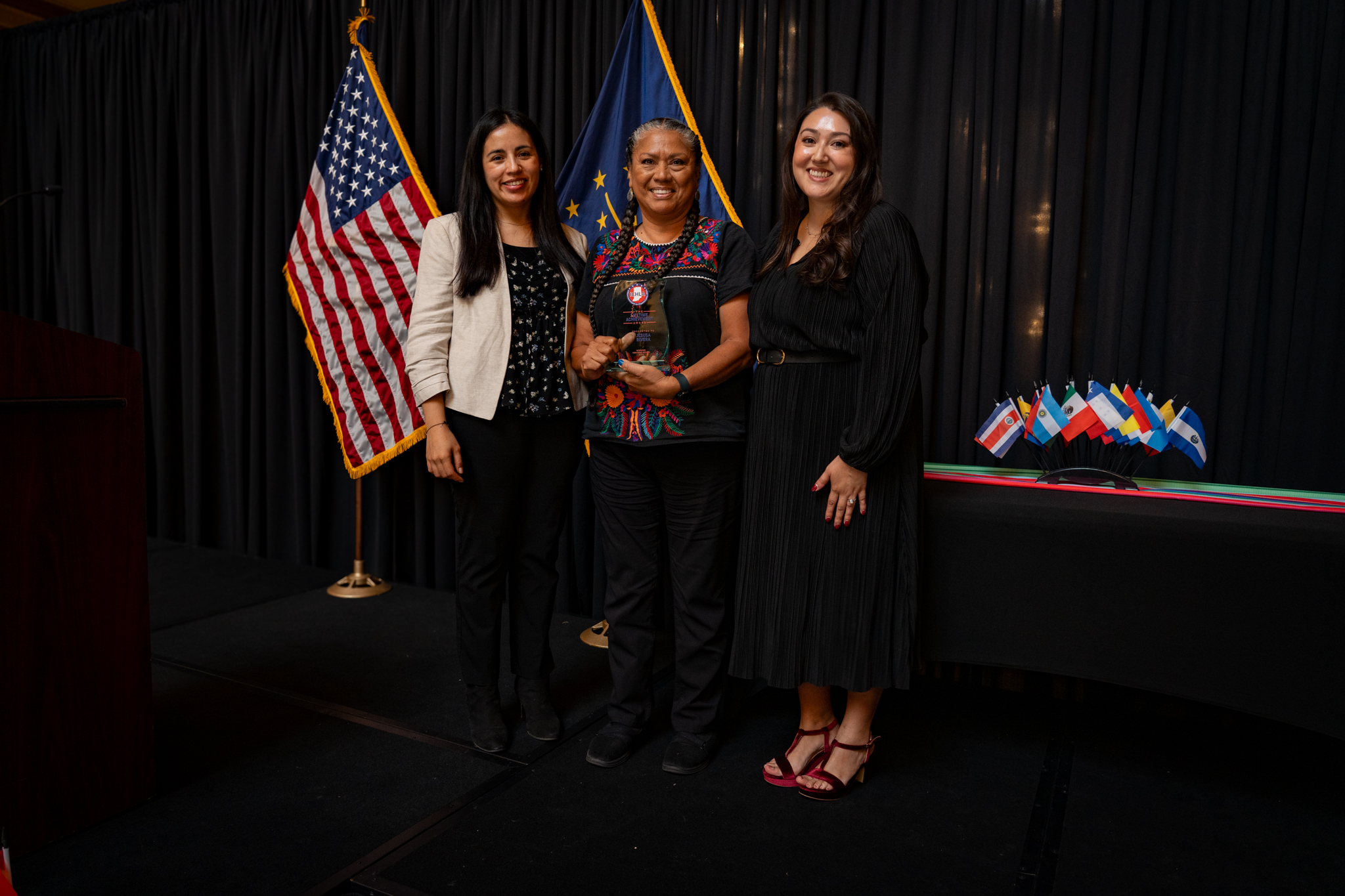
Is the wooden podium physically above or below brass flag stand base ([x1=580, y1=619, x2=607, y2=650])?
above

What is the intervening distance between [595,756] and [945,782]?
824 mm

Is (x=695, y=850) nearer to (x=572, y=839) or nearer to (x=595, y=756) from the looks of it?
(x=572, y=839)

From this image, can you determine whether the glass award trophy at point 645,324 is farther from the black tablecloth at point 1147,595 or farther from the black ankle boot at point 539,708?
the black ankle boot at point 539,708

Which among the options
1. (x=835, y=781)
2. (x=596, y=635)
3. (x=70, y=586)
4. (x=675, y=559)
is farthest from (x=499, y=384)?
(x=596, y=635)

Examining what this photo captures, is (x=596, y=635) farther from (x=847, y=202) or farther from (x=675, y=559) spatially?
(x=847, y=202)

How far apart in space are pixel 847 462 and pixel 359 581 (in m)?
2.53

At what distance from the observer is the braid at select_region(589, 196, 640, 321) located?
1946mm

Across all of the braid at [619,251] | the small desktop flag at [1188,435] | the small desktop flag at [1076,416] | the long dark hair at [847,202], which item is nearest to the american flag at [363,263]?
the braid at [619,251]

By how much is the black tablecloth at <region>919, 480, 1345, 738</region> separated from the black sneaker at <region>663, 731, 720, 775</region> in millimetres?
571

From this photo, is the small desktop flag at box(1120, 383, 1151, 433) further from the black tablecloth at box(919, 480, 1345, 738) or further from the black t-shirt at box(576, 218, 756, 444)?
the black t-shirt at box(576, 218, 756, 444)

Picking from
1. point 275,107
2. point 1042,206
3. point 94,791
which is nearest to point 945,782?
point 1042,206

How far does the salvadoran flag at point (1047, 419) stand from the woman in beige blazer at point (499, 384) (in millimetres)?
1164

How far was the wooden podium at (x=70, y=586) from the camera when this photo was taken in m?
1.52

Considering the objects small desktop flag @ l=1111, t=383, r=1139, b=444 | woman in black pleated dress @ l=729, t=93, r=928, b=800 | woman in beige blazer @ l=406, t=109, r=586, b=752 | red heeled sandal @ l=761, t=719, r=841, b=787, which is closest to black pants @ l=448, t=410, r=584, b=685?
woman in beige blazer @ l=406, t=109, r=586, b=752
